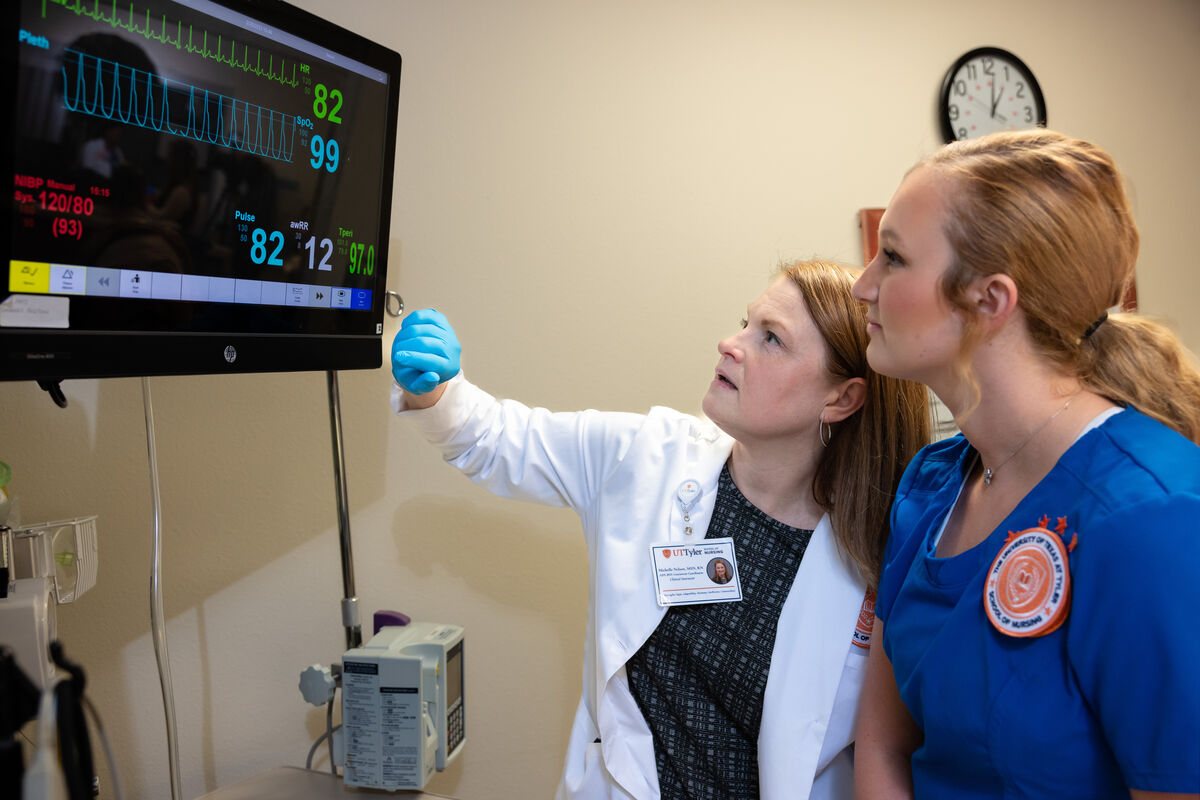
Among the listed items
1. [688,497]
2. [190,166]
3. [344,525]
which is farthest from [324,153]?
[688,497]

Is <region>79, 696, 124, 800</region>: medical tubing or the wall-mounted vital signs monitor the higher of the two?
the wall-mounted vital signs monitor

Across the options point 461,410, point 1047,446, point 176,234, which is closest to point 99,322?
point 176,234

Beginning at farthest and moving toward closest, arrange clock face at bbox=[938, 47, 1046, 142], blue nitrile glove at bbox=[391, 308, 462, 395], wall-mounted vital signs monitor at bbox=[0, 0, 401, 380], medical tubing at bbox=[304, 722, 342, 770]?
1. clock face at bbox=[938, 47, 1046, 142]
2. medical tubing at bbox=[304, 722, 342, 770]
3. blue nitrile glove at bbox=[391, 308, 462, 395]
4. wall-mounted vital signs monitor at bbox=[0, 0, 401, 380]

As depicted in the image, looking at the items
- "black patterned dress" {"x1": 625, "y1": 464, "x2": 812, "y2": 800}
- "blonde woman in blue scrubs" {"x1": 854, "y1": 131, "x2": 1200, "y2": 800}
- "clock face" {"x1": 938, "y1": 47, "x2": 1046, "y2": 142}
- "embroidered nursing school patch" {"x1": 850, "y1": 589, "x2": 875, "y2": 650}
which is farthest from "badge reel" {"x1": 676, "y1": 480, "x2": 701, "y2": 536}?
"clock face" {"x1": 938, "y1": 47, "x2": 1046, "y2": 142}

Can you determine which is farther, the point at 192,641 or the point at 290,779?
the point at 192,641

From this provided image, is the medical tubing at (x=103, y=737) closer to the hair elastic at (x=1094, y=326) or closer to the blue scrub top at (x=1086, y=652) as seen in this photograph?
the blue scrub top at (x=1086, y=652)

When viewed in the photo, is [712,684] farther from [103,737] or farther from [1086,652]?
[103,737]

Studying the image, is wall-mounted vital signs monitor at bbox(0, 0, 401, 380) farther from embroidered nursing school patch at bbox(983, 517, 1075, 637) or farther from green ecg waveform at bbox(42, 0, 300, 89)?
embroidered nursing school patch at bbox(983, 517, 1075, 637)

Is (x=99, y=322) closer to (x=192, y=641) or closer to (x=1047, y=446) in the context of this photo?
(x=192, y=641)

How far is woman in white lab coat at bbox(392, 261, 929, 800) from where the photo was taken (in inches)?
53.0

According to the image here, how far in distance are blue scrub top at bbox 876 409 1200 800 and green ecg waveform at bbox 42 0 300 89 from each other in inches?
41.5

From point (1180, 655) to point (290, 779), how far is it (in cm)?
137

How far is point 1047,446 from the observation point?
986mm

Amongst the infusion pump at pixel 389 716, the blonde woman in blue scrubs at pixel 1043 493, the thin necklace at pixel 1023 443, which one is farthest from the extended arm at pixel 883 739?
the infusion pump at pixel 389 716
